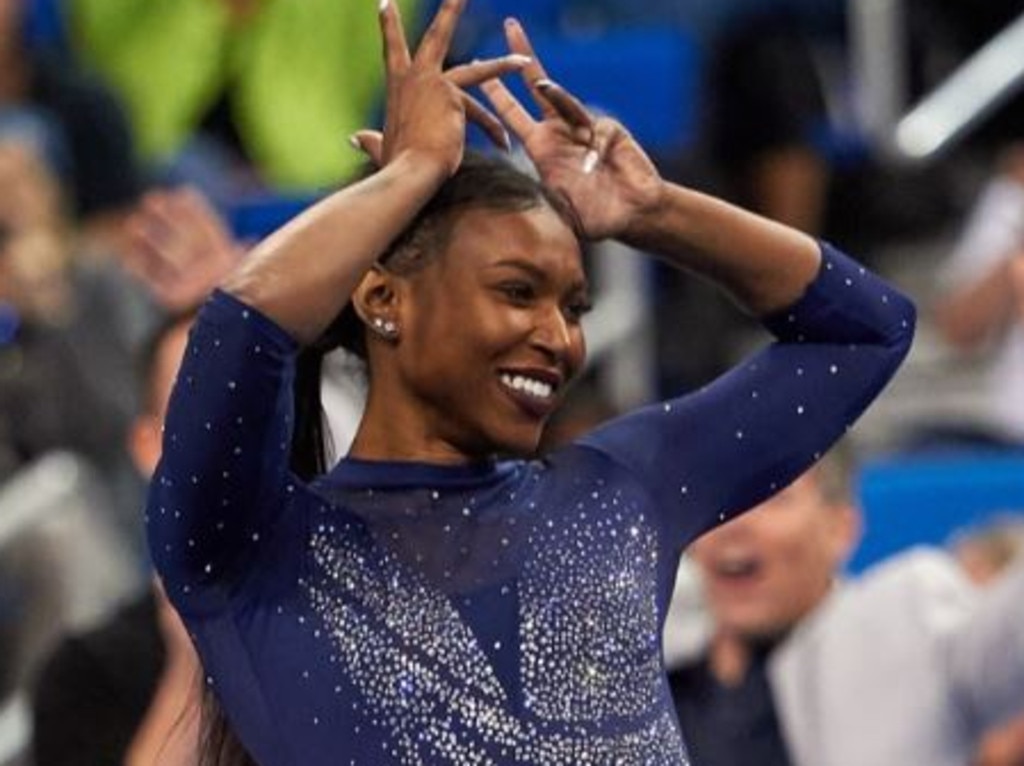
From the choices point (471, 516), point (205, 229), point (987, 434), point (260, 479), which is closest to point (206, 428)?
point (260, 479)

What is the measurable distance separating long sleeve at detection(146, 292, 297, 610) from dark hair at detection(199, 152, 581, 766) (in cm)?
15

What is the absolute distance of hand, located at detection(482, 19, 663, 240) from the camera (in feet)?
9.33

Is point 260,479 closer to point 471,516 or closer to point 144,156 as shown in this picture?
point 471,516

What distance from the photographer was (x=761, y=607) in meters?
4.36

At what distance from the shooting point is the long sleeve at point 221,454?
8.54ft

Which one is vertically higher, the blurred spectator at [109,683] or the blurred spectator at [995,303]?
the blurred spectator at [109,683]

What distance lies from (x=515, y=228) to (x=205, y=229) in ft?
4.89

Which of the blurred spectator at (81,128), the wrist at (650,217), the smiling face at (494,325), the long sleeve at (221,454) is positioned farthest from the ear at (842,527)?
the blurred spectator at (81,128)

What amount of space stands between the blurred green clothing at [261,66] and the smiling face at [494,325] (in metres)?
3.82

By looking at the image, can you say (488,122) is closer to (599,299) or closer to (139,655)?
(139,655)

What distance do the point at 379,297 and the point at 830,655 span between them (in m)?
1.58

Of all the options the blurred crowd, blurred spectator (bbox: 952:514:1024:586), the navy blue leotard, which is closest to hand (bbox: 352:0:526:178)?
the navy blue leotard

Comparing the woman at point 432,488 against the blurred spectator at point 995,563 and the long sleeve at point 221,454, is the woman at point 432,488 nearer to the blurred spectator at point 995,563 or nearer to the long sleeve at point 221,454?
the long sleeve at point 221,454

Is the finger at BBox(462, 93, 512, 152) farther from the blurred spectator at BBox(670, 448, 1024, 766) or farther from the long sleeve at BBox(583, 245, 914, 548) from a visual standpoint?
the blurred spectator at BBox(670, 448, 1024, 766)
